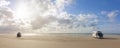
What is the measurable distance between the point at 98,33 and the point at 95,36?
1.11 m

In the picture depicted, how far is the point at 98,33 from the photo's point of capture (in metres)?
49.7

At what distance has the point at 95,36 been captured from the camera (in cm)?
A: 5028
